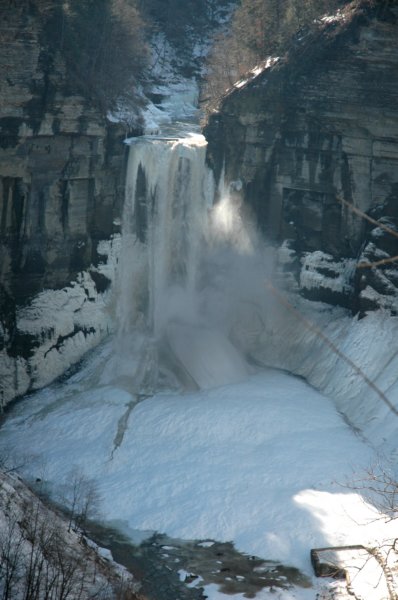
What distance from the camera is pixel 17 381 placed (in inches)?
1518

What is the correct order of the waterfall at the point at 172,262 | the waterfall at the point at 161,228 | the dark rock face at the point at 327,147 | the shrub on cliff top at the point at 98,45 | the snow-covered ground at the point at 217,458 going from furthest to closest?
1. the waterfall at the point at 161,228
2. the waterfall at the point at 172,262
3. the shrub on cliff top at the point at 98,45
4. the dark rock face at the point at 327,147
5. the snow-covered ground at the point at 217,458

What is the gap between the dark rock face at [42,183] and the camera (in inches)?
1469

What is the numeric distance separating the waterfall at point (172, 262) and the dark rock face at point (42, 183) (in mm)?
1039

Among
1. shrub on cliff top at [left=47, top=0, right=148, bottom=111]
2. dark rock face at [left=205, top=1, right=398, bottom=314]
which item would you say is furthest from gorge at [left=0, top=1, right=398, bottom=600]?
shrub on cliff top at [left=47, top=0, right=148, bottom=111]

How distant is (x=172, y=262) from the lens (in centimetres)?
4100

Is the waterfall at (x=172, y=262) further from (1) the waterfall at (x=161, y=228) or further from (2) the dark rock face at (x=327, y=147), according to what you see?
(2) the dark rock face at (x=327, y=147)

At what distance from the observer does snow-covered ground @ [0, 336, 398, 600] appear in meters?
29.0

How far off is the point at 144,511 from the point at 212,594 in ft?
15.2

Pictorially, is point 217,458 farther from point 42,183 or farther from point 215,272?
point 42,183

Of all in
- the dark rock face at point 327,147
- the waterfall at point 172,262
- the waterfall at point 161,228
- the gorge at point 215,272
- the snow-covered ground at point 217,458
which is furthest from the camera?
the waterfall at point 161,228

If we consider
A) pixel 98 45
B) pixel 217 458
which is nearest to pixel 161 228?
pixel 98 45

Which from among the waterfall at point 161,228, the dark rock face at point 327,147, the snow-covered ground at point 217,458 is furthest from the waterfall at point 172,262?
the snow-covered ground at point 217,458

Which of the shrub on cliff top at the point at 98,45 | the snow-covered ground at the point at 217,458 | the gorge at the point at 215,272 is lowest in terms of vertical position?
the snow-covered ground at the point at 217,458

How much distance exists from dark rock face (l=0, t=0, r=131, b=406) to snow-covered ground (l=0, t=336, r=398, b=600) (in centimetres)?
320
